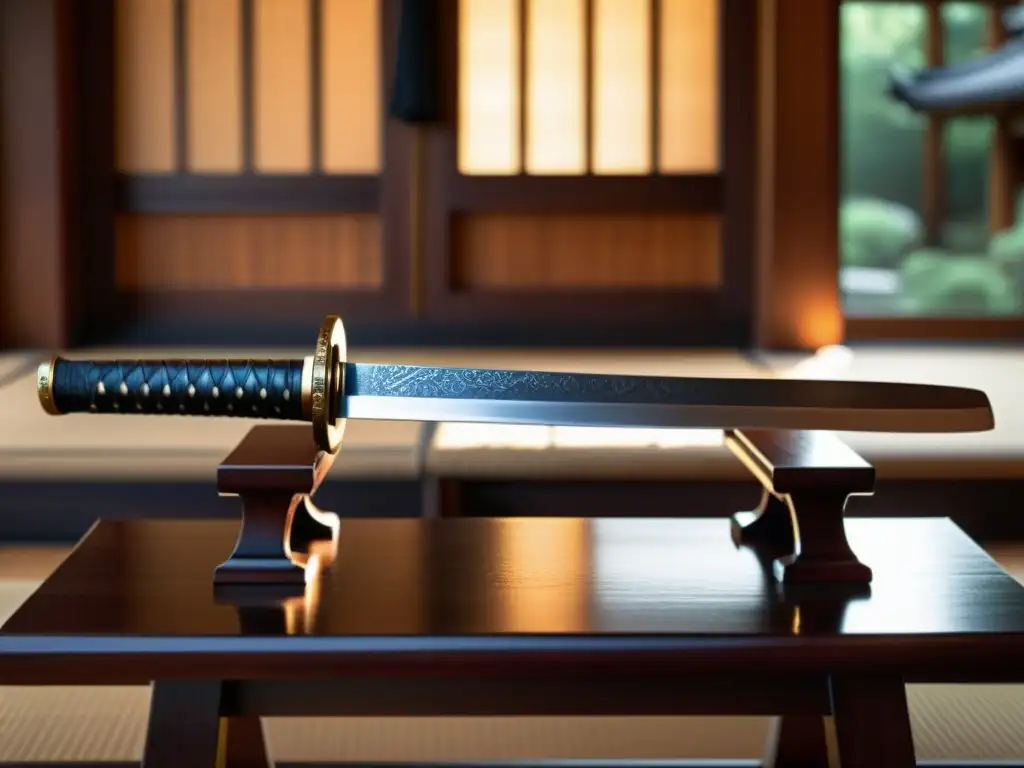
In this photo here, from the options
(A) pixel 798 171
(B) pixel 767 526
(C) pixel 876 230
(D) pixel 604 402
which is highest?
(A) pixel 798 171

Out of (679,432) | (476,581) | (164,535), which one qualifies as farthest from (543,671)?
(679,432)

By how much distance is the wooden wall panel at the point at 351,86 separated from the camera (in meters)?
2.74

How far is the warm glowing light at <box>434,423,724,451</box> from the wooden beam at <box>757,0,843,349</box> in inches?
34.0

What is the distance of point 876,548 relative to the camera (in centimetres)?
124

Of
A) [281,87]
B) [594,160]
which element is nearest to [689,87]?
[594,160]

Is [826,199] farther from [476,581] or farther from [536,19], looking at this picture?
[476,581]

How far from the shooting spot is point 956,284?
3.21 metres

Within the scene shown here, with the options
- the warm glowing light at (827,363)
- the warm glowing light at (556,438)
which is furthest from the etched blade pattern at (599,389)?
the warm glowing light at (827,363)

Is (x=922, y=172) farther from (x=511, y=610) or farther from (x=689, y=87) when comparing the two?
(x=511, y=610)

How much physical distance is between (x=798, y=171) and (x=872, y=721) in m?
1.88

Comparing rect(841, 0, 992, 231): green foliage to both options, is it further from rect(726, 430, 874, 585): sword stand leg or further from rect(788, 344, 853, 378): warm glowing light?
rect(726, 430, 874, 585): sword stand leg

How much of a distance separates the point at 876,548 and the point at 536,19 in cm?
181

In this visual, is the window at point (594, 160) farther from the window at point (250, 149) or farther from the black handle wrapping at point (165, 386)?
the black handle wrapping at point (165, 386)

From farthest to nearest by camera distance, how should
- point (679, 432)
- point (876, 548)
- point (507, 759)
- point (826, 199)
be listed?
point (826, 199) < point (679, 432) < point (507, 759) < point (876, 548)
